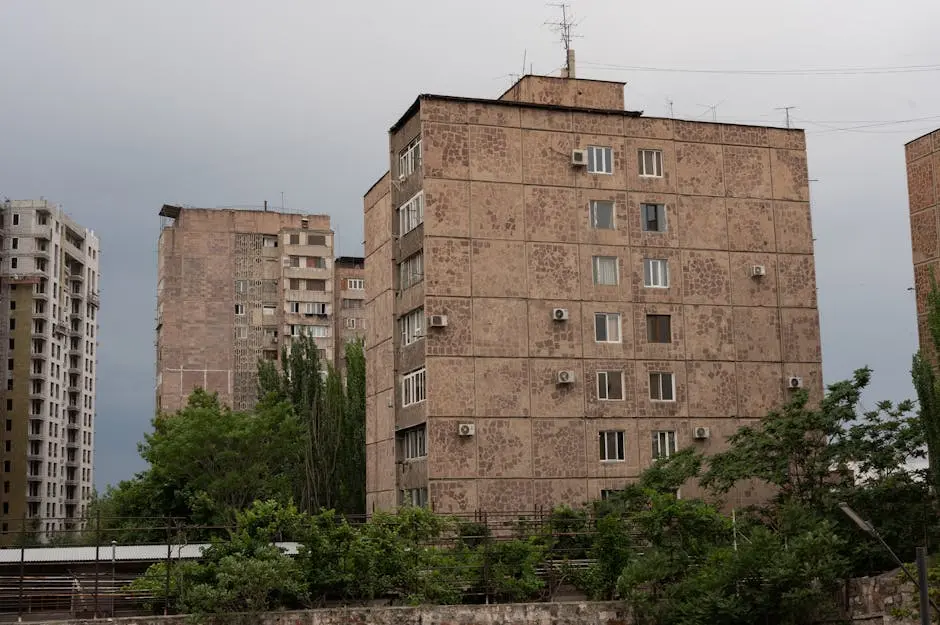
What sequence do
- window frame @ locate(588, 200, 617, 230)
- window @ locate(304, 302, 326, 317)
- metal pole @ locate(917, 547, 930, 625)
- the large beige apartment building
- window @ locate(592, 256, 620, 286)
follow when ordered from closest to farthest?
1. metal pole @ locate(917, 547, 930, 625)
2. window @ locate(592, 256, 620, 286)
3. window frame @ locate(588, 200, 617, 230)
4. the large beige apartment building
5. window @ locate(304, 302, 326, 317)

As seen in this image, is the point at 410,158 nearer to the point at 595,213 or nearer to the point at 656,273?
the point at 595,213

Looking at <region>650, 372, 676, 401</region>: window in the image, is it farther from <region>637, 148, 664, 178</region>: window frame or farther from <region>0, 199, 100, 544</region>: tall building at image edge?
<region>0, 199, 100, 544</region>: tall building at image edge

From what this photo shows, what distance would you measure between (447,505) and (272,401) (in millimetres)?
20494

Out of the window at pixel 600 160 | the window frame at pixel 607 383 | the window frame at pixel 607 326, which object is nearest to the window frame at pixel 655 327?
the window frame at pixel 607 326

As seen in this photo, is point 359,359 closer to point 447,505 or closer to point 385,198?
point 385,198

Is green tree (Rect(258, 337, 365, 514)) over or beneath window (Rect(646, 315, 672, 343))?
beneath

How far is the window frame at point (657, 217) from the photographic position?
1823 inches

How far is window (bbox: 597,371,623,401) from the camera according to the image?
147 feet

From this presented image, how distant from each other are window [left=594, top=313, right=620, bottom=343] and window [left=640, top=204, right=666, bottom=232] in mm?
3680

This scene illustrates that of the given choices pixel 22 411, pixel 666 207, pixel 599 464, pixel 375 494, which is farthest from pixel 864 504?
pixel 22 411

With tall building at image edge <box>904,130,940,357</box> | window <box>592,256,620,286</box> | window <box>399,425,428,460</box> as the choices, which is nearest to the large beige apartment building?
window <box>399,425,428,460</box>

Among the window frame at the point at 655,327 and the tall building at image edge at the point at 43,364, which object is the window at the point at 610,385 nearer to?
the window frame at the point at 655,327

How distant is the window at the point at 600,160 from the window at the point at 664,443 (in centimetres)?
988

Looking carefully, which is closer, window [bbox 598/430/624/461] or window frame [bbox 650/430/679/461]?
window [bbox 598/430/624/461]
